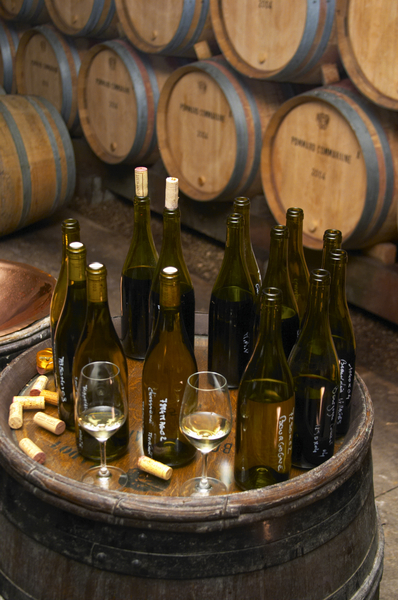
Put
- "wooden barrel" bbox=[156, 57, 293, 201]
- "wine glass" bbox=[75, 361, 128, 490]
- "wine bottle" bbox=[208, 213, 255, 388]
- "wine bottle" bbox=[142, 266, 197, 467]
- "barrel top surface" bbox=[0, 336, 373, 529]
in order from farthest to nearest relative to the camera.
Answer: "wooden barrel" bbox=[156, 57, 293, 201] < "wine bottle" bbox=[208, 213, 255, 388] < "wine bottle" bbox=[142, 266, 197, 467] < "wine glass" bbox=[75, 361, 128, 490] < "barrel top surface" bbox=[0, 336, 373, 529]

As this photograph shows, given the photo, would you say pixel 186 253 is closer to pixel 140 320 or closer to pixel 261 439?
pixel 140 320

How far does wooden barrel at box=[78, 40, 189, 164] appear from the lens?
4484mm

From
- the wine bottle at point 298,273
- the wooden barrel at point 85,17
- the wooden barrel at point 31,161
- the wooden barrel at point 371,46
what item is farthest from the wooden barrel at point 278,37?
the wine bottle at point 298,273

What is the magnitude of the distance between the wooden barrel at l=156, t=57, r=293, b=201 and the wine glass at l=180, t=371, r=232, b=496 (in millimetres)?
2773

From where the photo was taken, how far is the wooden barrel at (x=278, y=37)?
3.15m

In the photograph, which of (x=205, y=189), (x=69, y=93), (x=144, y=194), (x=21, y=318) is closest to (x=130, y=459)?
(x=144, y=194)

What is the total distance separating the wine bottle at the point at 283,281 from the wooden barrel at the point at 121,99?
10.7ft

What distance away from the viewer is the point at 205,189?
4.16 m

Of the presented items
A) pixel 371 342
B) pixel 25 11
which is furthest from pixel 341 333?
pixel 25 11

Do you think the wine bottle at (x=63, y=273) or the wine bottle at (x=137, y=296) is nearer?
the wine bottle at (x=63, y=273)

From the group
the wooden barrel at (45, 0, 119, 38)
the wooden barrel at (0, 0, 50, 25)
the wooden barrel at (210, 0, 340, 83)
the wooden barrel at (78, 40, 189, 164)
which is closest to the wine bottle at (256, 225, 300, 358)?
the wooden barrel at (210, 0, 340, 83)

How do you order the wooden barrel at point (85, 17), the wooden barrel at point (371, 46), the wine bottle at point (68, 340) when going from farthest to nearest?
the wooden barrel at point (85, 17) < the wooden barrel at point (371, 46) < the wine bottle at point (68, 340)

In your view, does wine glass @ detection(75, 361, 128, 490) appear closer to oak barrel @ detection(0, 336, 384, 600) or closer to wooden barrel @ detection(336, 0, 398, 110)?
oak barrel @ detection(0, 336, 384, 600)

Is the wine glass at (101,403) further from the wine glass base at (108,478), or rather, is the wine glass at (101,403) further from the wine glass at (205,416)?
the wine glass at (205,416)
